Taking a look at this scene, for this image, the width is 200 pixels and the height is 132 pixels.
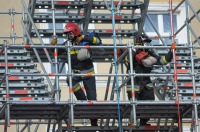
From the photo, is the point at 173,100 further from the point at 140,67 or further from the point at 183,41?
the point at 183,41

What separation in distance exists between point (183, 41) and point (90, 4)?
31.0 feet

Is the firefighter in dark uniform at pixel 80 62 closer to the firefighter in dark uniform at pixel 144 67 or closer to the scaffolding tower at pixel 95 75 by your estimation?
the scaffolding tower at pixel 95 75

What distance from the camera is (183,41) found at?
126 ft

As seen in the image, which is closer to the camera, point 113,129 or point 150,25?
point 113,129

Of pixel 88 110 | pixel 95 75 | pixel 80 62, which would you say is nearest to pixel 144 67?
pixel 80 62

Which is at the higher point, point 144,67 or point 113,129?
point 144,67

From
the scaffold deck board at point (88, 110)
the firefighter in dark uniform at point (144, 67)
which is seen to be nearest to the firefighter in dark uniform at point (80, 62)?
the scaffold deck board at point (88, 110)

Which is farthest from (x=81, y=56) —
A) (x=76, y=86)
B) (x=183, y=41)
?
(x=183, y=41)

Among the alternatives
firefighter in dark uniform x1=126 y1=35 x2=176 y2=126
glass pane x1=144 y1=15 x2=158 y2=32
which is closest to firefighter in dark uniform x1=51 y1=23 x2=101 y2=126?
firefighter in dark uniform x1=126 y1=35 x2=176 y2=126

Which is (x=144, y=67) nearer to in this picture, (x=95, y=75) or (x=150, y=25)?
(x=95, y=75)

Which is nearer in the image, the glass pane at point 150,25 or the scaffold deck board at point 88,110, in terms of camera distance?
the scaffold deck board at point 88,110

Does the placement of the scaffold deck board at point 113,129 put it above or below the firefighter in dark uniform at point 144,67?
below

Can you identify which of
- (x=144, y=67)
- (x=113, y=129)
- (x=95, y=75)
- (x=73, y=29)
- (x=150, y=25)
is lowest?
(x=113, y=129)

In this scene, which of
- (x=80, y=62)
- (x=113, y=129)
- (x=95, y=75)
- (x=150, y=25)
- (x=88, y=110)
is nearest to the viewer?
(x=95, y=75)
